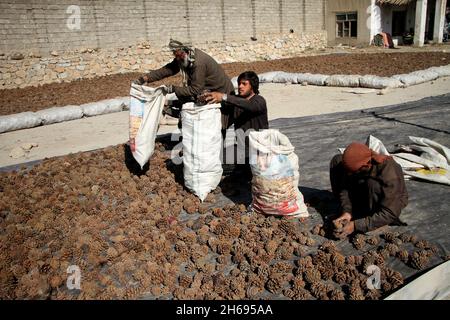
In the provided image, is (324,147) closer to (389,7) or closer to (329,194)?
(329,194)

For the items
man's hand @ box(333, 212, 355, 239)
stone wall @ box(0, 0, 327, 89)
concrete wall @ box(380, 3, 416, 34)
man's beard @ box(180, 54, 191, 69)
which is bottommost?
man's hand @ box(333, 212, 355, 239)

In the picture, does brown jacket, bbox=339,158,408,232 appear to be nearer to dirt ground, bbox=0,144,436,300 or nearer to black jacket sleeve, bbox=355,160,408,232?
black jacket sleeve, bbox=355,160,408,232

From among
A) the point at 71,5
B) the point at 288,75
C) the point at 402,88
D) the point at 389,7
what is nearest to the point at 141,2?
the point at 71,5

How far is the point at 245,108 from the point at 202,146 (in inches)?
22.1

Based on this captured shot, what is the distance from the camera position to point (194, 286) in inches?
99.8

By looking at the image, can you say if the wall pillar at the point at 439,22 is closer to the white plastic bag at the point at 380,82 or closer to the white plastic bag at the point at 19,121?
the white plastic bag at the point at 380,82

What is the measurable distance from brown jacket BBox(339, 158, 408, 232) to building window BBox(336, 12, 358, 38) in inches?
921

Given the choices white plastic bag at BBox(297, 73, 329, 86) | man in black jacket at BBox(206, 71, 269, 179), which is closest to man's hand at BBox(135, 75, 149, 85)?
man in black jacket at BBox(206, 71, 269, 179)

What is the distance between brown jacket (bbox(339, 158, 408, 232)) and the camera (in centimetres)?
271

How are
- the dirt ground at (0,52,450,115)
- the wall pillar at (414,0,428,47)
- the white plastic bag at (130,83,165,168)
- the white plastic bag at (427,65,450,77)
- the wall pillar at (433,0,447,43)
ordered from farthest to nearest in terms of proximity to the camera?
the wall pillar at (433,0,447,43) < the wall pillar at (414,0,428,47) < the white plastic bag at (427,65,450,77) < the dirt ground at (0,52,450,115) < the white plastic bag at (130,83,165,168)

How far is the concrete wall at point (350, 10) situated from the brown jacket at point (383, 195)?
2289cm

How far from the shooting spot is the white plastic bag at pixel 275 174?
122 inches

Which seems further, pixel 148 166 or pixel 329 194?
pixel 148 166

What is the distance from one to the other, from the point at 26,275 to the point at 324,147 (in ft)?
11.6
